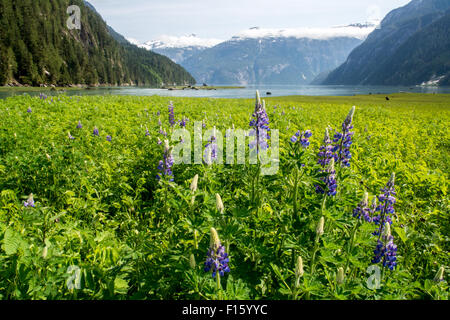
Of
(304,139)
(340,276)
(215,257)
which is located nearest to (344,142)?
(304,139)

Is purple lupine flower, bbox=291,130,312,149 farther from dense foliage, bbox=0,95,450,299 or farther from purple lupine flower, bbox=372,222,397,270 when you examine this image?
purple lupine flower, bbox=372,222,397,270

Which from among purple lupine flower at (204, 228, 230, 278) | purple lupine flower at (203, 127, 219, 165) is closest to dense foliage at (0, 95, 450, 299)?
purple lupine flower at (204, 228, 230, 278)

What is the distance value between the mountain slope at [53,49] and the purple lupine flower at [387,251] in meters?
98.4

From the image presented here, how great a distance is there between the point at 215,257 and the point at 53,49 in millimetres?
125286

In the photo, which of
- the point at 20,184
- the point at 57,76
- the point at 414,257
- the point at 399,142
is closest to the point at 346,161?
the point at 414,257

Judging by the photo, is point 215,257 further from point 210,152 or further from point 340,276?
point 210,152

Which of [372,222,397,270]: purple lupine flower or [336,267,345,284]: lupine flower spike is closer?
[336,267,345,284]: lupine flower spike

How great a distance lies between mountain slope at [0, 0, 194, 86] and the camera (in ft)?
274

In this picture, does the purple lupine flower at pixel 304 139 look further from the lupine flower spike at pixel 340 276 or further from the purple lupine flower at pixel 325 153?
the lupine flower spike at pixel 340 276

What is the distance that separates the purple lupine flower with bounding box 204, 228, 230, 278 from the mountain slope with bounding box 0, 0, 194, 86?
97695 mm

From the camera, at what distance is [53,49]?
99.9 m

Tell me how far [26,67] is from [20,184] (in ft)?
337

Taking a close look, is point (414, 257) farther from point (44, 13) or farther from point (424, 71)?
point (424, 71)

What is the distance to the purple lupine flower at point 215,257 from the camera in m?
1.99
